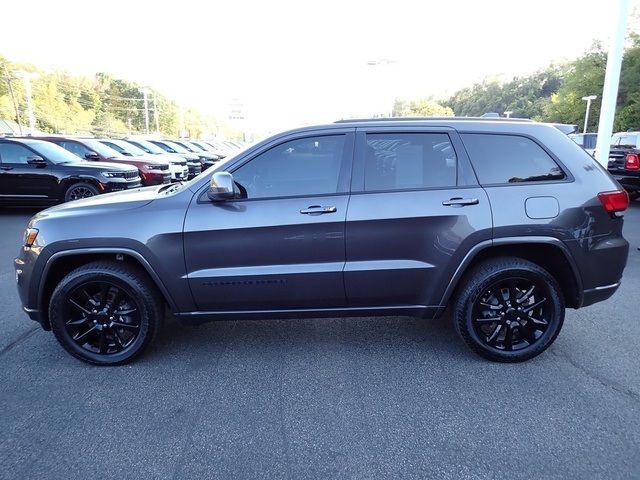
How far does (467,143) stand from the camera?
10.9ft

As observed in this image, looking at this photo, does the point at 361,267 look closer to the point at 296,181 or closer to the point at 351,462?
the point at 296,181

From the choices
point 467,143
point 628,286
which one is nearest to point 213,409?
point 467,143

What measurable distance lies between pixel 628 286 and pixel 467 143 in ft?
10.3

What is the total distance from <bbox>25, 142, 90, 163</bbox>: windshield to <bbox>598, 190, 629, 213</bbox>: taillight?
10.6 metres

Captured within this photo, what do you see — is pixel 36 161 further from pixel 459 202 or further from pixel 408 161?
pixel 459 202

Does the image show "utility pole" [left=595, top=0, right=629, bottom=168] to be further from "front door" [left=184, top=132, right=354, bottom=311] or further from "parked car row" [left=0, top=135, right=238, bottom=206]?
"parked car row" [left=0, top=135, right=238, bottom=206]

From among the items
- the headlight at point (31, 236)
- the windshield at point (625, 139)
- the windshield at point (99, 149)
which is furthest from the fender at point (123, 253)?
the windshield at point (625, 139)

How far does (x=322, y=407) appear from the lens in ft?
9.31

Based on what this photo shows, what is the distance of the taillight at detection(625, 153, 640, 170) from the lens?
397 inches

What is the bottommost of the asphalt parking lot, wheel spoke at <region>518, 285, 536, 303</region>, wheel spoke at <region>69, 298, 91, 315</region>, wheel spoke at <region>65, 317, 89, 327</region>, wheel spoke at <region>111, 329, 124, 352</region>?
the asphalt parking lot

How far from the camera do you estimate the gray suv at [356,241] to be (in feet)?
10.4

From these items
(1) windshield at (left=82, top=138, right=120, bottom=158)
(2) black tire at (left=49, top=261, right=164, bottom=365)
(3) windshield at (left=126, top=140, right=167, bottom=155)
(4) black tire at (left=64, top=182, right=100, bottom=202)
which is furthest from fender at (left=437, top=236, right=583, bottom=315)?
(3) windshield at (left=126, top=140, right=167, bottom=155)

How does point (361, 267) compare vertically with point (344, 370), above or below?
above

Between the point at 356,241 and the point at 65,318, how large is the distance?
7.41 ft
